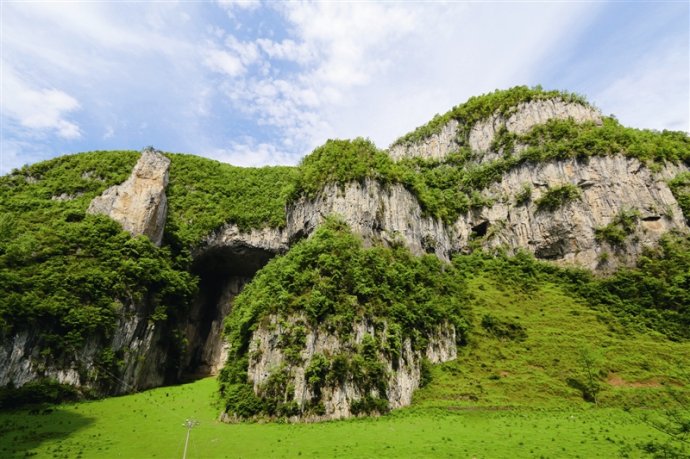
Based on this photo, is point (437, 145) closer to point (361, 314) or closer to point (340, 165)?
point (340, 165)

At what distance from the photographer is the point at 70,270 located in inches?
1262

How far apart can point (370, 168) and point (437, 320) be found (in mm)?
17543

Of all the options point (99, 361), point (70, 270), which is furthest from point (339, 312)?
point (70, 270)

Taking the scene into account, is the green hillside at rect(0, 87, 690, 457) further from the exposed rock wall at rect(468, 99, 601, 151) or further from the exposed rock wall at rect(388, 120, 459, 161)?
the exposed rock wall at rect(388, 120, 459, 161)

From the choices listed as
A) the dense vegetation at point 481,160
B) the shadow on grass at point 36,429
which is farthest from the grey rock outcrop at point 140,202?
the shadow on grass at point 36,429

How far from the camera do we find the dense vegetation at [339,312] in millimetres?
25859

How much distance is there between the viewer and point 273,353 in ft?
90.2

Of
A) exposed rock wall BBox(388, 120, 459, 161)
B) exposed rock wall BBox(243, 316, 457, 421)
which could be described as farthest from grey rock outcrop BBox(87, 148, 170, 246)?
exposed rock wall BBox(388, 120, 459, 161)

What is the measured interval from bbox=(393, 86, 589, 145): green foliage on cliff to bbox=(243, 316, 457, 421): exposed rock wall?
43.9 m

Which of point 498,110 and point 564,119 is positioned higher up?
point 498,110

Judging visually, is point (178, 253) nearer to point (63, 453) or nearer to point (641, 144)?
point (63, 453)

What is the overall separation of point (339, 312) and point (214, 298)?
29.8 meters

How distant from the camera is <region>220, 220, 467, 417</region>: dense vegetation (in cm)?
2586

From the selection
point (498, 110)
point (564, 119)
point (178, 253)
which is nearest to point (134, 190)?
point (178, 253)
